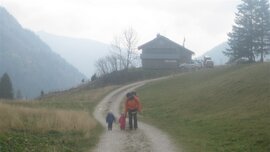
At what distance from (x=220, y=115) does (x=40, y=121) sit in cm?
1105

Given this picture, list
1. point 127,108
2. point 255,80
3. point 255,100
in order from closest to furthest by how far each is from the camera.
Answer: point 127,108 → point 255,100 → point 255,80

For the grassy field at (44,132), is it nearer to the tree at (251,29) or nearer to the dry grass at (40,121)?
the dry grass at (40,121)

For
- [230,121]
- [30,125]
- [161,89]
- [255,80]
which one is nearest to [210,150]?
[230,121]

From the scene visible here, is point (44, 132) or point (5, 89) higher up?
point (5, 89)

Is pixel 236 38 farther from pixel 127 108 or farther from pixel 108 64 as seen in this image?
pixel 108 64

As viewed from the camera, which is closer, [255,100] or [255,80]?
[255,100]

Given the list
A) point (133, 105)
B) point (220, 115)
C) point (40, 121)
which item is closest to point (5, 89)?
point (220, 115)

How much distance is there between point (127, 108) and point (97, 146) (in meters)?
5.65

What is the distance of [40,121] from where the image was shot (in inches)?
836

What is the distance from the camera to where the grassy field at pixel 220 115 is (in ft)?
61.2

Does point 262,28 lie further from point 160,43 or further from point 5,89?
point 5,89

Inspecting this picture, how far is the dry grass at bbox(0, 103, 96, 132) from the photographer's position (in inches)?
780

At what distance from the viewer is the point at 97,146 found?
60.7 ft

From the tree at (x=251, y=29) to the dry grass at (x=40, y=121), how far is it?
4317cm
